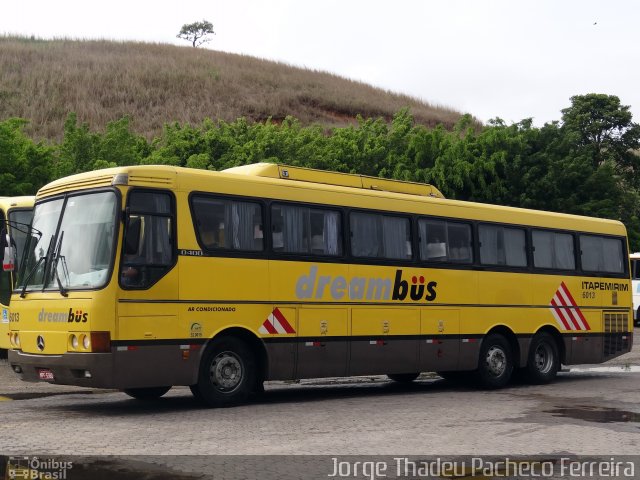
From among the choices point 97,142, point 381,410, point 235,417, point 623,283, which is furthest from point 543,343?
point 97,142

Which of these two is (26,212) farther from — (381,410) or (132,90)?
(132,90)

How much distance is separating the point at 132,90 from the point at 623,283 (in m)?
63.6

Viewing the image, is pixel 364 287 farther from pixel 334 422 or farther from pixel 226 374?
pixel 334 422

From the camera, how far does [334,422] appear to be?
11930 millimetres

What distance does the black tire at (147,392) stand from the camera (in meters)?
14.5

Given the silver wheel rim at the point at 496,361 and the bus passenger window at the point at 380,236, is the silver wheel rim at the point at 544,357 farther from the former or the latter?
the bus passenger window at the point at 380,236

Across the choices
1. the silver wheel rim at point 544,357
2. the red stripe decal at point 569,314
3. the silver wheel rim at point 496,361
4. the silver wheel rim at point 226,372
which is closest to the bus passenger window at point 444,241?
the silver wheel rim at point 496,361

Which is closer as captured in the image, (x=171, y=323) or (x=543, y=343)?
(x=171, y=323)

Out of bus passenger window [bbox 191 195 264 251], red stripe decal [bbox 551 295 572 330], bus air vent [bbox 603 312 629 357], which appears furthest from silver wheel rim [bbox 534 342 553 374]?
bus passenger window [bbox 191 195 264 251]

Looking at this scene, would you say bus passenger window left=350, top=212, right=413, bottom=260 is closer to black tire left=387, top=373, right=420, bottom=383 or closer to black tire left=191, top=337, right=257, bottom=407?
black tire left=191, top=337, right=257, bottom=407

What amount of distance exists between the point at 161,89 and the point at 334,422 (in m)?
72.0

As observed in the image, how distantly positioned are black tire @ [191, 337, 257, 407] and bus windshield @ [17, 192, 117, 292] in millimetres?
1927

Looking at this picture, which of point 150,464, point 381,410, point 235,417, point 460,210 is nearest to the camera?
point 150,464

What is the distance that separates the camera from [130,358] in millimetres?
12453
